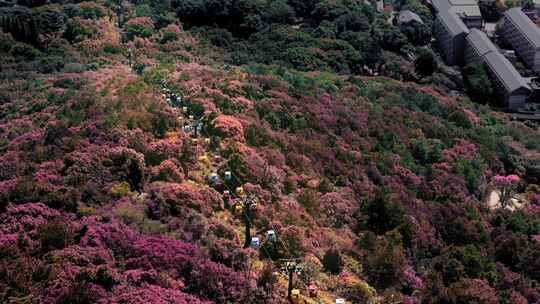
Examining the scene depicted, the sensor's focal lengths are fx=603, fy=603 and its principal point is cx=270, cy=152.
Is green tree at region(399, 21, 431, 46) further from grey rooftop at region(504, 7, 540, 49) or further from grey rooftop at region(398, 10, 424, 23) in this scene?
grey rooftop at region(504, 7, 540, 49)

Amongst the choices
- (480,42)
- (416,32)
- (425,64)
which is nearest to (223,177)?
(425,64)

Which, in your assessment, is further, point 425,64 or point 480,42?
point 480,42

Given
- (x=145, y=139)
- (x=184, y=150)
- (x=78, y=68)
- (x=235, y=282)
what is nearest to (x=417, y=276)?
(x=235, y=282)

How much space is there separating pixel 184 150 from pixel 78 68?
21.6m

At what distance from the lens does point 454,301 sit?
2886 centimetres

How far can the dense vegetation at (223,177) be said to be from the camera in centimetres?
2419

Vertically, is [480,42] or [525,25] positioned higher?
[525,25]

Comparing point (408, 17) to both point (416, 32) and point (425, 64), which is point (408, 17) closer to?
point (416, 32)

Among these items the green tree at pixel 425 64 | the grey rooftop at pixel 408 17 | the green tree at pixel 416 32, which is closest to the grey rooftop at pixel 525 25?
the green tree at pixel 416 32

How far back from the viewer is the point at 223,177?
106 ft

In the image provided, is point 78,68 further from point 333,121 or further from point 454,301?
point 454,301

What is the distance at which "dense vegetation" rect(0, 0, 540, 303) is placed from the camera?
2419 cm

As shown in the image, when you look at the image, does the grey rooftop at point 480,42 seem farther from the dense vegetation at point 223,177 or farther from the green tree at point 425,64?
the dense vegetation at point 223,177

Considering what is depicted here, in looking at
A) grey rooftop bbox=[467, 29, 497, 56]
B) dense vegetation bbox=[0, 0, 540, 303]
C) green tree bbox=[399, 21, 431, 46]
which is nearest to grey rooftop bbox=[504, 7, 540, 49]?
grey rooftop bbox=[467, 29, 497, 56]
